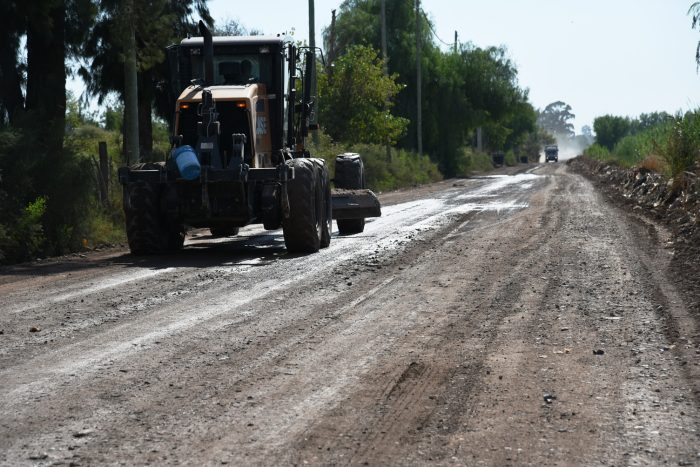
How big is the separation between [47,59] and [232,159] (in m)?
8.43

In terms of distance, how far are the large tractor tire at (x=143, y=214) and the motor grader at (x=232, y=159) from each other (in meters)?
0.01

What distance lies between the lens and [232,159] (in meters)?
15.0

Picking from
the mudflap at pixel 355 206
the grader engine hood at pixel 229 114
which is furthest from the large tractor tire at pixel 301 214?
the mudflap at pixel 355 206

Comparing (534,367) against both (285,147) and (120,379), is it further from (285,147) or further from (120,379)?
(285,147)

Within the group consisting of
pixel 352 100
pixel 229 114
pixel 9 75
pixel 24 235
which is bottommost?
pixel 24 235

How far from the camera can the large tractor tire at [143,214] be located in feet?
49.6

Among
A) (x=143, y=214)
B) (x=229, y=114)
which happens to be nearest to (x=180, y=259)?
(x=143, y=214)

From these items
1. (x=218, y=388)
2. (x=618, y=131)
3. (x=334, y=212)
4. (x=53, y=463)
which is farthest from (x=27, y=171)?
(x=618, y=131)

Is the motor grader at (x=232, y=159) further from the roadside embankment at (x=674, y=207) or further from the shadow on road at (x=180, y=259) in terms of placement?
the roadside embankment at (x=674, y=207)

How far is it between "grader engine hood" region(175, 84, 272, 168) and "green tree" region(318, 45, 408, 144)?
2828 cm

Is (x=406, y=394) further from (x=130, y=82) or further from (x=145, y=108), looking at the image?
(x=145, y=108)

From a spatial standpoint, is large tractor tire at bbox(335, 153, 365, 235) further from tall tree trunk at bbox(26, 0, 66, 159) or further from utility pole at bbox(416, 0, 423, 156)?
utility pole at bbox(416, 0, 423, 156)

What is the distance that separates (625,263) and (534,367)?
6.33m

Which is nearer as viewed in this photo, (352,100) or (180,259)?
(180,259)
